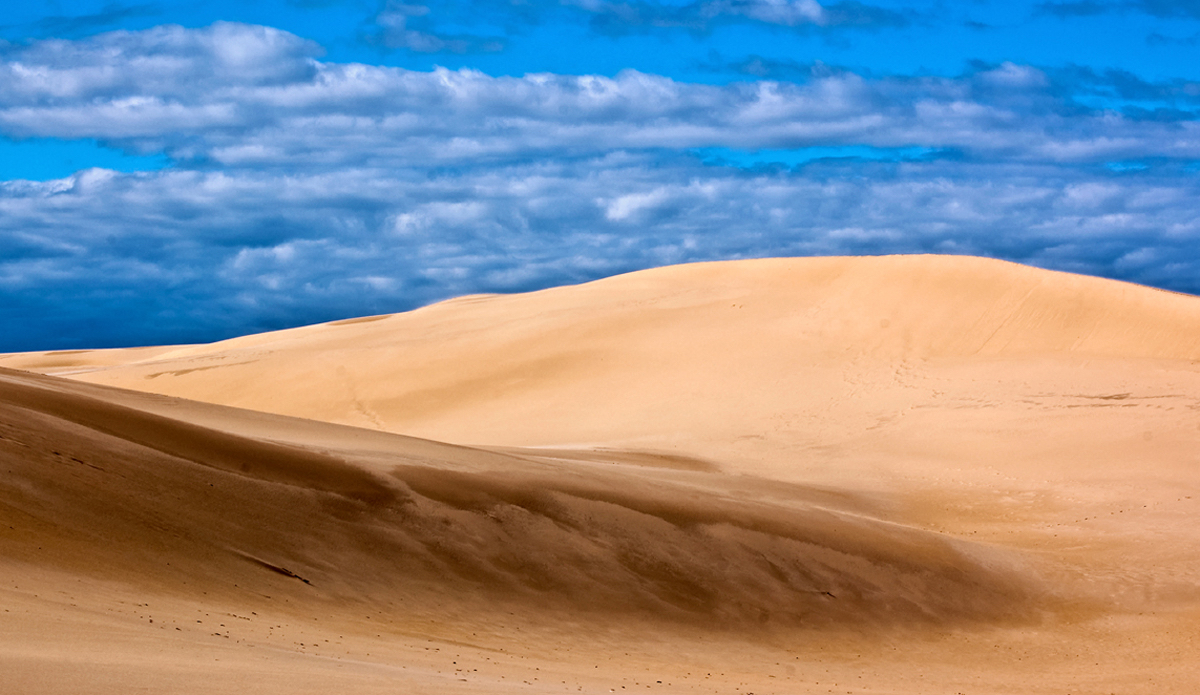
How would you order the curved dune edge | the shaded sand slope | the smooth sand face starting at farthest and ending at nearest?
1. the shaded sand slope
2. the curved dune edge
3. the smooth sand face

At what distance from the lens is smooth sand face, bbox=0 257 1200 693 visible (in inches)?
316

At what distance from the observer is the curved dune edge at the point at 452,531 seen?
9.29 m

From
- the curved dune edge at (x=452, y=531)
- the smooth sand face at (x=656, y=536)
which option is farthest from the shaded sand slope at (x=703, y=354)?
the curved dune edge at (x=452, y=531)

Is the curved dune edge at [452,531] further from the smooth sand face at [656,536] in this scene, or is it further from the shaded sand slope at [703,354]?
the shaded sand slope at [703,354]

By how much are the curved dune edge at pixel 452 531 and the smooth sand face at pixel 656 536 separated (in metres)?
0.04

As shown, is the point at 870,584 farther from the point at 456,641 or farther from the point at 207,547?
the point at 207,547

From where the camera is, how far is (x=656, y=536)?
41.2ft

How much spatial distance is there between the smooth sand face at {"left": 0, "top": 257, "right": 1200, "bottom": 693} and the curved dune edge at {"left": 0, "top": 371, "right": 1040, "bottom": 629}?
0.04 meters

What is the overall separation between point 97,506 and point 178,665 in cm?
390

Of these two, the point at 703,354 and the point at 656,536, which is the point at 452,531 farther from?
the point at 703,354

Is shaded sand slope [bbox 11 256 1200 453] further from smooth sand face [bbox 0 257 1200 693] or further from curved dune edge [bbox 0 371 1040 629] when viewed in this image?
curved dune edge [bbox 0 371 1040 629]

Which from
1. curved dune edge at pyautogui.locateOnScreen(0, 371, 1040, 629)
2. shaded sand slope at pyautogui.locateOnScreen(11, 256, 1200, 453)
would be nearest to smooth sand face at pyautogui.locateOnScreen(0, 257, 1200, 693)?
curved dune edge at pyautogui.locateOnScreen(0, 371, 1040, 629)

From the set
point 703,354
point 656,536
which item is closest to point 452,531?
point 656,536

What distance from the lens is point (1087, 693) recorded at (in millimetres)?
10234
